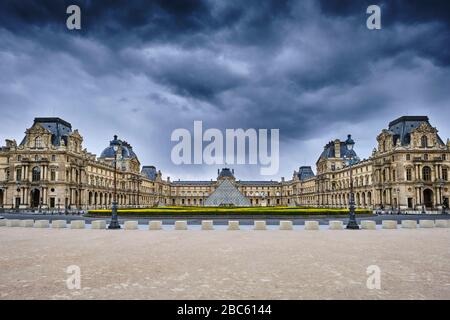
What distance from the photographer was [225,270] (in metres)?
9.41

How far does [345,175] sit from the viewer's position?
303ft

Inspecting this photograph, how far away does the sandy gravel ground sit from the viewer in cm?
719

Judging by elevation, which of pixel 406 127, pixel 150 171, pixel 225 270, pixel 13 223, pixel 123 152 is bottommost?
pixel 13 223

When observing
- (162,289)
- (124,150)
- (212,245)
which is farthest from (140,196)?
(162,289)

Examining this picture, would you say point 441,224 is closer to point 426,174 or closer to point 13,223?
point 13,223

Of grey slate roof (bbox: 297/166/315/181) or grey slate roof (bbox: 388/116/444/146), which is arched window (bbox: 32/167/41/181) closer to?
grey slate roof (bbox: 388/116/444/146)

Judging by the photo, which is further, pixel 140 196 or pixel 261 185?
pixel 261 185

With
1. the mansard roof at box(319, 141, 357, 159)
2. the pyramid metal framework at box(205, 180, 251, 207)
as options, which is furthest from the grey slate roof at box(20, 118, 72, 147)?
the mansard roof at box(319, 141, 357, 159)

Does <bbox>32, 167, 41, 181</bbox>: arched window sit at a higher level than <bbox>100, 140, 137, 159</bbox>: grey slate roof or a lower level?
lower

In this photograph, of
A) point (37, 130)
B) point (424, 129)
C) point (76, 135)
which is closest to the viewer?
point (424, 129)

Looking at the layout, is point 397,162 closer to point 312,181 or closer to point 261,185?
point 312,181

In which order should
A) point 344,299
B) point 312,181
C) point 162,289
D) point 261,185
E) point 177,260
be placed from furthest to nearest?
point 261,185
point 312,181
point 177,260
point 162,289
point 344,299

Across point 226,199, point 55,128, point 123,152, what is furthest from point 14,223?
point 123,152

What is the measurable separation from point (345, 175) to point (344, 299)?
90.9 meters
